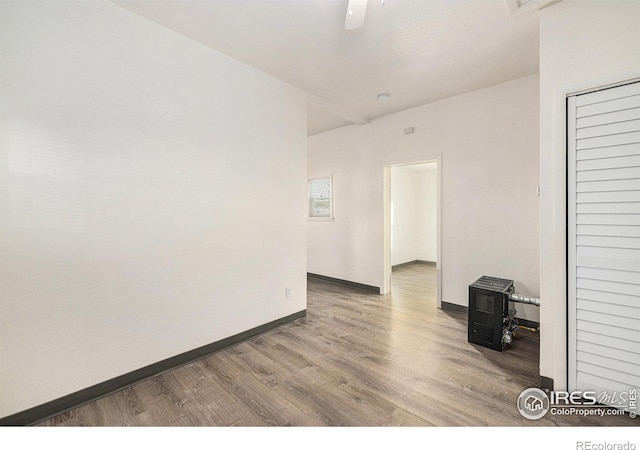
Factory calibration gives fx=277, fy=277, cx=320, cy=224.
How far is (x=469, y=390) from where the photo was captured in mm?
2025

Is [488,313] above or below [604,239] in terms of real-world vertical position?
below

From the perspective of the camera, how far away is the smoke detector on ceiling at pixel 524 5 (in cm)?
192

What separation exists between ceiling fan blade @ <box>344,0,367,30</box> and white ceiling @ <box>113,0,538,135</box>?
44cm

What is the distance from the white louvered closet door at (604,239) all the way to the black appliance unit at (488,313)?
736mm

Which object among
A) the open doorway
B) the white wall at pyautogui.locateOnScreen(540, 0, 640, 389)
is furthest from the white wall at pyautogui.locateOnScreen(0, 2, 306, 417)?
the open doorway

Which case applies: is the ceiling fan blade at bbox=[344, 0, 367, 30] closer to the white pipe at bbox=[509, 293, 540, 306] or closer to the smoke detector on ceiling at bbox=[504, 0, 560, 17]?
the smoke detector on ceiling at bbox=[504, 0, 560, 17]

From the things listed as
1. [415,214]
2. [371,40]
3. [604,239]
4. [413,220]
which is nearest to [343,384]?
[604,239]

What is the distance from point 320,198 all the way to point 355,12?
3.89m

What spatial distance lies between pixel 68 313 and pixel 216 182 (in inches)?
56.3

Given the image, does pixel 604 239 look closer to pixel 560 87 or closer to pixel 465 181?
pixel 560 87

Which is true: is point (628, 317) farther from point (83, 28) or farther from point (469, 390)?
point (83, 28)

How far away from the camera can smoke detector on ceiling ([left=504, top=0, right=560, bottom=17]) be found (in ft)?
6.31

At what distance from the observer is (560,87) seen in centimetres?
189
